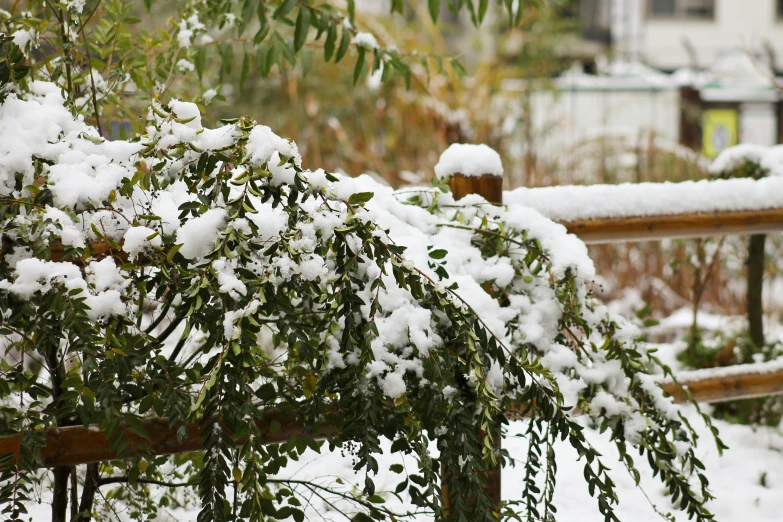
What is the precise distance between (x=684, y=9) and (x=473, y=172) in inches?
831

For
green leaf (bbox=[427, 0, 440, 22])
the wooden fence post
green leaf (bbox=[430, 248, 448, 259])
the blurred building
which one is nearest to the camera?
green leaf (bbox=[430, 248, 448, 259])

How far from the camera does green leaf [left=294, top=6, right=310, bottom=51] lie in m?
1.91

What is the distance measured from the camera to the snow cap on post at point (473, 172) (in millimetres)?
1652

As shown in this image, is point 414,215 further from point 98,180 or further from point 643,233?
point 643,233

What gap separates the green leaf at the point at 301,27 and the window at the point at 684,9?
20.3m

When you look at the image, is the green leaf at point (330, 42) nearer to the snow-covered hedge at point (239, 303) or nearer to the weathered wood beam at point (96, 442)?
the snow-covered hedge at point (239, 303)

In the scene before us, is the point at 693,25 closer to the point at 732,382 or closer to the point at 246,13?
the point at 732,382

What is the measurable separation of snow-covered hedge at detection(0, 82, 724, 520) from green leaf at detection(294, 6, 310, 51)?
23.9 inches

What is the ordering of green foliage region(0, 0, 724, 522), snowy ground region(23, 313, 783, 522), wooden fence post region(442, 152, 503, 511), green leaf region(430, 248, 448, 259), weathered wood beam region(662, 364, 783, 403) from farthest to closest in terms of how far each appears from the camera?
weathered wood beam region(662, 364, 783, 403) < snowy ground region(23, 313, 783, 522) < wooden fence post region(442, 152, 503, 511) < green leaf region(430, 248, 448, 259) < green foliage region(0, 0, 724, 522)

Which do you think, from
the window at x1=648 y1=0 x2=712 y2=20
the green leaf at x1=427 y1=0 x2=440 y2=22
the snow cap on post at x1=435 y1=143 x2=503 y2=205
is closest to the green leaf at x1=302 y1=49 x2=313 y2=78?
the green leaf at x1=427 y1=0 x2=440 y2=22

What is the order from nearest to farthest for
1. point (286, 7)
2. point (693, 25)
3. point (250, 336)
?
point (250, 336) < point (286, 7) < point (693, 25)

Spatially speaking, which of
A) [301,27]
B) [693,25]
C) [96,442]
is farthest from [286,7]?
[693,25]

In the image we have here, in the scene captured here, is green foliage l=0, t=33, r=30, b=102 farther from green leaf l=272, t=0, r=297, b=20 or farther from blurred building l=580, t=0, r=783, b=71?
blurred building l=580, t=0, r=783, b=71

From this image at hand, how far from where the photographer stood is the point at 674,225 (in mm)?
2102
